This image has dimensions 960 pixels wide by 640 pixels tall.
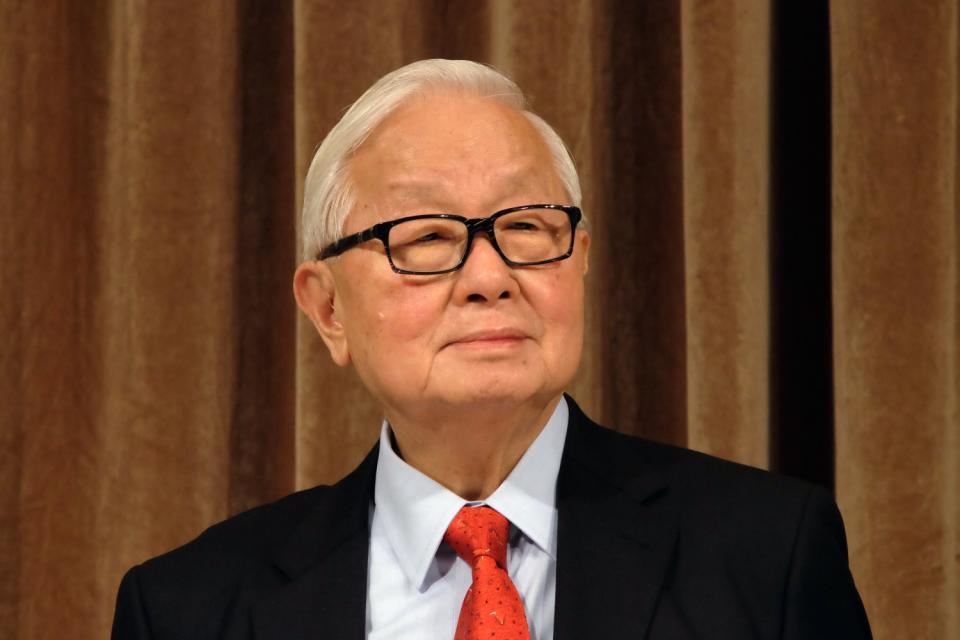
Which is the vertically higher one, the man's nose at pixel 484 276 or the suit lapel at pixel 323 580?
the man's nose at pixel 484 276

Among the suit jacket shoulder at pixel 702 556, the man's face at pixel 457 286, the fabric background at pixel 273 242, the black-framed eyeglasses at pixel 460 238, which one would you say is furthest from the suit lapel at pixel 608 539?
the fabric background at pixel 273 242

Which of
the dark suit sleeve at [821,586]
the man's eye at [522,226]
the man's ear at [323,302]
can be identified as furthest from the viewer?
the man's ear at [323,302]

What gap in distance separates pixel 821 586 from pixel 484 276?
420 millimetres

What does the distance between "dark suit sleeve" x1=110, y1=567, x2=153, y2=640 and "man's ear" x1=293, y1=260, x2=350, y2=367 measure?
1.04 ft

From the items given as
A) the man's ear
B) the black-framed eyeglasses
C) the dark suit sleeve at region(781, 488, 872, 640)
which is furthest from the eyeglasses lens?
the dark suit sleeve at region(781, 488, 872, 640)

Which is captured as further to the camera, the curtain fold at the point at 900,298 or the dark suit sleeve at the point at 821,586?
the curtain fold at the point at 900,298

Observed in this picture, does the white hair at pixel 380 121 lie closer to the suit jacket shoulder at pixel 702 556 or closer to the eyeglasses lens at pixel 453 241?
the eyeglasses lens at pixel 453 241

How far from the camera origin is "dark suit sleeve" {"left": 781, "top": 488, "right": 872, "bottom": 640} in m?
1.10

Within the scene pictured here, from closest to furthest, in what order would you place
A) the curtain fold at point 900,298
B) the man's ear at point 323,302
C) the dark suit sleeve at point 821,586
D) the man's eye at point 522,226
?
the dark suit sleeve at point 821,586 → the man's eye at point 522,226 → the man's ear at point 323,302 → the curtain fold at point 900,298

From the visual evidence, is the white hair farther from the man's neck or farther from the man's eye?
the man's neck

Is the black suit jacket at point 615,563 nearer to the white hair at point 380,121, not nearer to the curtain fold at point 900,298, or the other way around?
the white hair at point 380,121

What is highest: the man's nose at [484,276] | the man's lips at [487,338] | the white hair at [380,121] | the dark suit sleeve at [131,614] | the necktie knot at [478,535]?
the white hair at [380,121]

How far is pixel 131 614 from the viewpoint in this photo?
129 centimetres

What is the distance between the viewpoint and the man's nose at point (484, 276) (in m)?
Result: 1.16
